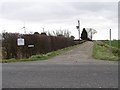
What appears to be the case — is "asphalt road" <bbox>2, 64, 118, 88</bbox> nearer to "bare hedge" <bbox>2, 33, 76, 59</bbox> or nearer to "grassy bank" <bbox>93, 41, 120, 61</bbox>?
"grassy bank" <bbox>93, 41, 120, 61</bbox>

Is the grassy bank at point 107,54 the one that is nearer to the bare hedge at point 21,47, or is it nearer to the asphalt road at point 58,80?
the bare hedge at point 21,47

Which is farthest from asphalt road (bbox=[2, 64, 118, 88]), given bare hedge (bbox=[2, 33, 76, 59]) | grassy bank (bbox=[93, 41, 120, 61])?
bare hedge (bbox=[2, 33, 76, 59])

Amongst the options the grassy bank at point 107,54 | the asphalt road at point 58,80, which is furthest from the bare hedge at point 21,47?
the asphalt road at point 58,80

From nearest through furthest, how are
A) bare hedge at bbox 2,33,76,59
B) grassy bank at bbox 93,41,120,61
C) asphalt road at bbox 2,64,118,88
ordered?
asphalt road at bbox 2,64,118,88 < grassy bank at bbox 93,41,120,61 < bare hedge at bbox 2,33,76,59

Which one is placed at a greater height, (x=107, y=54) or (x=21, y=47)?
(x=21, y=47)

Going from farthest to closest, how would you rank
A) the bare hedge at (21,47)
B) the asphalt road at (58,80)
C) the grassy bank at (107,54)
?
the bare hedge at (21,47)
the grassy bank at (107,54)
the asphalt road at (58,80)

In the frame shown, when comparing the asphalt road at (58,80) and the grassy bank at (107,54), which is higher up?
the asphalt road at (58,80)

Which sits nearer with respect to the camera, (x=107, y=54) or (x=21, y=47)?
(x=21, y=47)

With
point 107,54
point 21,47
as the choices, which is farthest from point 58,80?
point 107,54

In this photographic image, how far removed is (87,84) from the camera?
968 cm

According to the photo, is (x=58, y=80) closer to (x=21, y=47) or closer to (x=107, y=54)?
(x=21, y=47)

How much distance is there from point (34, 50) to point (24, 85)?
17.4 m

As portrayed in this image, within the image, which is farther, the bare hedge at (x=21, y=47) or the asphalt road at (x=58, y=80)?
the bare hedge at (x=21, y=47)

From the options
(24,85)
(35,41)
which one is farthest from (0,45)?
(24,85)
